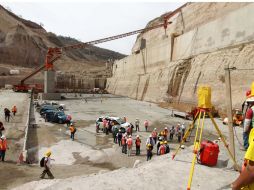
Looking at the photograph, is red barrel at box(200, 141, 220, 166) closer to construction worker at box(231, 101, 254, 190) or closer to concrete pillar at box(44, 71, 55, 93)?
construction worker at box(231, 101, 254, 190)

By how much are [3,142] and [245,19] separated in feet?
106

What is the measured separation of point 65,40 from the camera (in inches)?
7018

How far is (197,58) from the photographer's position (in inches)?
1836

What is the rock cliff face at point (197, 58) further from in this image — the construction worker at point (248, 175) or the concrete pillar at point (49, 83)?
the construction worker at point (248, 175)

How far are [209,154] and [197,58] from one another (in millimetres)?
38472

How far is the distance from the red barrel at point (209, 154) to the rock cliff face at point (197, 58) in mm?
15023

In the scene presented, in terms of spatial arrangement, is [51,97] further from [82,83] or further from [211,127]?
[211,127]

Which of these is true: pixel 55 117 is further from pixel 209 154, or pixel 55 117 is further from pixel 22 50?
pixel 22 50

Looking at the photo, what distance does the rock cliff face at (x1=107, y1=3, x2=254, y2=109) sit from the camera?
121 ft

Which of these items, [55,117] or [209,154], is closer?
[209,154]

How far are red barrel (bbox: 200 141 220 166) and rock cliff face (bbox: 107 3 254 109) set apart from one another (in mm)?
15023

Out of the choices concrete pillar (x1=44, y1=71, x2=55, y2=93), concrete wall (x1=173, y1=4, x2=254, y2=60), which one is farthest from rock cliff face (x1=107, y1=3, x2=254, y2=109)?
concrete pillar (x1=44, y1=71, x2=55, y2=93)

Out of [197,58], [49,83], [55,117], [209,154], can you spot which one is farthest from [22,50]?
[209,154]

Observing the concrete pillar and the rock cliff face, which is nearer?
the rock cliff face
